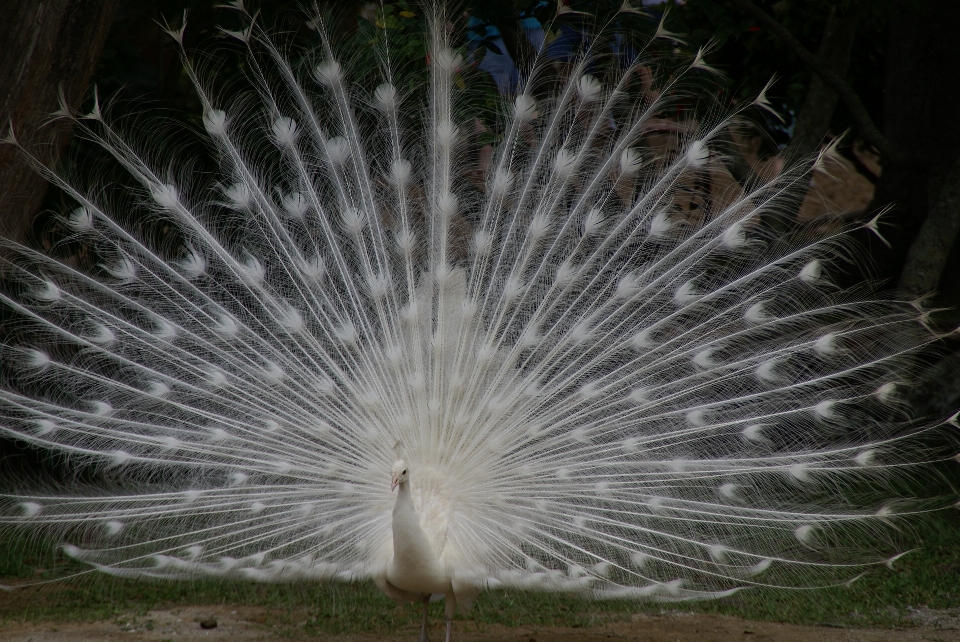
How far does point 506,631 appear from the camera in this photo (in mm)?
5246

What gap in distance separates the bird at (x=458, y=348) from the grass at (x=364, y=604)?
28.9 inches

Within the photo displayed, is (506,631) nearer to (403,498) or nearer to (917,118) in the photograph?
(403,498)

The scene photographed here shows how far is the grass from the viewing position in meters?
5.29

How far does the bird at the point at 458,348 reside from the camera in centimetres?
452

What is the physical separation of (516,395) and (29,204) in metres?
2.88

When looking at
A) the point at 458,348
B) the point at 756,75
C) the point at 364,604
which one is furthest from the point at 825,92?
the point at 364,604

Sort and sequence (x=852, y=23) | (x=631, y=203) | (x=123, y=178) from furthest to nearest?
1. (x=852, y=23)
2. (x=123, y=178)
3. (x=631, y=203)

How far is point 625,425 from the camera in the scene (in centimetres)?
462

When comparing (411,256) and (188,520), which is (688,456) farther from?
(188,520)

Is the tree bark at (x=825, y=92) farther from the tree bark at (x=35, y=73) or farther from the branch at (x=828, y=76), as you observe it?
the tree bark at (x=35, y=73)

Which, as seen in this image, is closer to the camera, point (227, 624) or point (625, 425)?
point (625, 425)

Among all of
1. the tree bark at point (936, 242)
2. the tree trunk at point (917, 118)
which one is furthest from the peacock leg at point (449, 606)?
the tree trunk at point (917, 118)

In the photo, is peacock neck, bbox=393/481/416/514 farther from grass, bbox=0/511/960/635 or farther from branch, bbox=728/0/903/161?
branch, bbox=728/0/903/161

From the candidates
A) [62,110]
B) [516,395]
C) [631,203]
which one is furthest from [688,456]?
[62,110]
